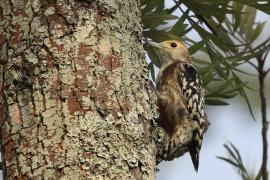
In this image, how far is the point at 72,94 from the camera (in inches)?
Result: 89.8

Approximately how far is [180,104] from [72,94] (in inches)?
85.5

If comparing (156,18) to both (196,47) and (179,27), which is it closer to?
(179,27)

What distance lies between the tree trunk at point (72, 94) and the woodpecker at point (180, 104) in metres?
1.68

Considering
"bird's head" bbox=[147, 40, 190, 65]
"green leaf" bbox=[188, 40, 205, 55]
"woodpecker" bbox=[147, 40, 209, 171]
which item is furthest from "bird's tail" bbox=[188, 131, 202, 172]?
"green leaf" bbox=[188, 40, 205, 55]

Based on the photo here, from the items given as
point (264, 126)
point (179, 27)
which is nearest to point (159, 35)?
point (179, 27)

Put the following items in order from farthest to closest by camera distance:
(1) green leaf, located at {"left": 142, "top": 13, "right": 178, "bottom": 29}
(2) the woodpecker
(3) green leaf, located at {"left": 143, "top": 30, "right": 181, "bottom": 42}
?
(2) the woodpecker
(3) green leaf, located at {"left": 143, "top": 30, "right": 181, "bottom": 42}
(1) green leaf, located at {"left": 142, "top": 13, "right": 178, "bottom": 29}

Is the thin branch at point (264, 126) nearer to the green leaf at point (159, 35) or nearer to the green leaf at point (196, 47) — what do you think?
the green leaf at point (196, 47)

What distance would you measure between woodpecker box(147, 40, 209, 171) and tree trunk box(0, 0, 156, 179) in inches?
66.2

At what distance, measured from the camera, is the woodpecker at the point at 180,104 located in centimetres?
429

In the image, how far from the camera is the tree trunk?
2.19m

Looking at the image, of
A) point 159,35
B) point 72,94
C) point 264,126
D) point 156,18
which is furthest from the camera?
point 159,35

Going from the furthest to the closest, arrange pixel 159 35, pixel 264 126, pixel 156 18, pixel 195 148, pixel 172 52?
pixel 172 52
pixel 195 148
pixel 159 35
pixel 156 18
pixel 264 126

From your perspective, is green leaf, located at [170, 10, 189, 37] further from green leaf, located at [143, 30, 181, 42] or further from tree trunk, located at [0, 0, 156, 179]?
tree trunk, located at [0, 0, 156, 179]

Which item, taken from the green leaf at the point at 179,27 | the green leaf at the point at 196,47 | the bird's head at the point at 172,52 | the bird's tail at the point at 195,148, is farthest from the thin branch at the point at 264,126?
the bird's head at the point at 172,52
